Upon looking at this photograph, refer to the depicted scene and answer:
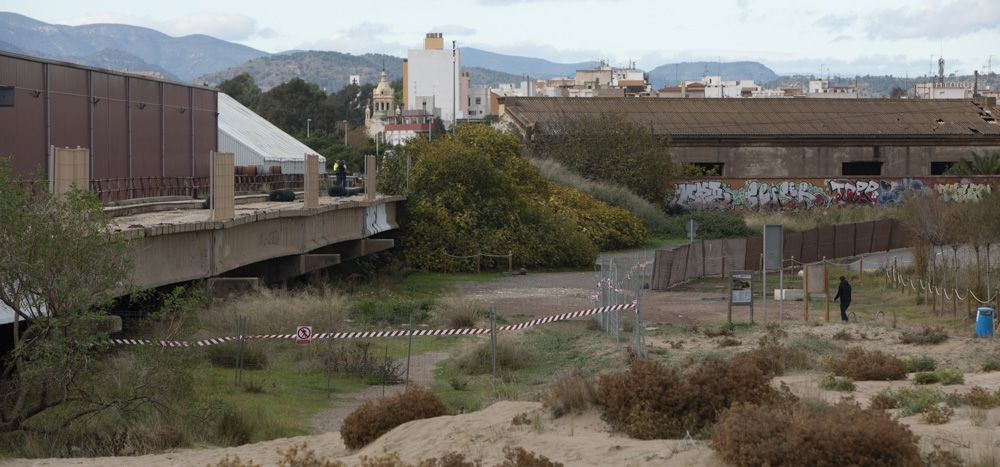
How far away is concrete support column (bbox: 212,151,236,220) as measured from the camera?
2733 centimetres

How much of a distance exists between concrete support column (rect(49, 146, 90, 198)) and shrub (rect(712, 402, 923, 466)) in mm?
11580

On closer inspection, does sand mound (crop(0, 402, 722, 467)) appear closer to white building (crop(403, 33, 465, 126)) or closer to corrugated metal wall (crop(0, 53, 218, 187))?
corrugated metal wall (crop(0, 53, 218, 187))

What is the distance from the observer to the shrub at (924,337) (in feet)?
81.3

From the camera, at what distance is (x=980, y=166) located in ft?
242

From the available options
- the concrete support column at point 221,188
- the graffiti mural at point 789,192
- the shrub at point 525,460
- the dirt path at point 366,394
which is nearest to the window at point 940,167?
the graffiti mural at point 789,192

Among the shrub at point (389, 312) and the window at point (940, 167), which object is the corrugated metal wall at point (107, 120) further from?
the window at point (940, 167)

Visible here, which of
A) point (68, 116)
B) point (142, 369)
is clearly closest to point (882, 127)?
point (68, 116)

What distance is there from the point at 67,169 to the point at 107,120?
53.8 ft

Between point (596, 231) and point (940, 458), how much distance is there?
42.8m

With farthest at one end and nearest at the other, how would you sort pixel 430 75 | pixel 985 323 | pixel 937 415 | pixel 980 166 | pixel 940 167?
pixel 430 75
pixel 940 167
pixel 980 166
pixel 985 323
pixel 937 415

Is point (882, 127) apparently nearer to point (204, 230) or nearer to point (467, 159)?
point (467, 159)

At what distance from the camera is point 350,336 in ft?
76.7

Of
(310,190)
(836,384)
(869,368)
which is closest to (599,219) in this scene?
(310,190)

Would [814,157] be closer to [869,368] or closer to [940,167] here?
[940,167]
